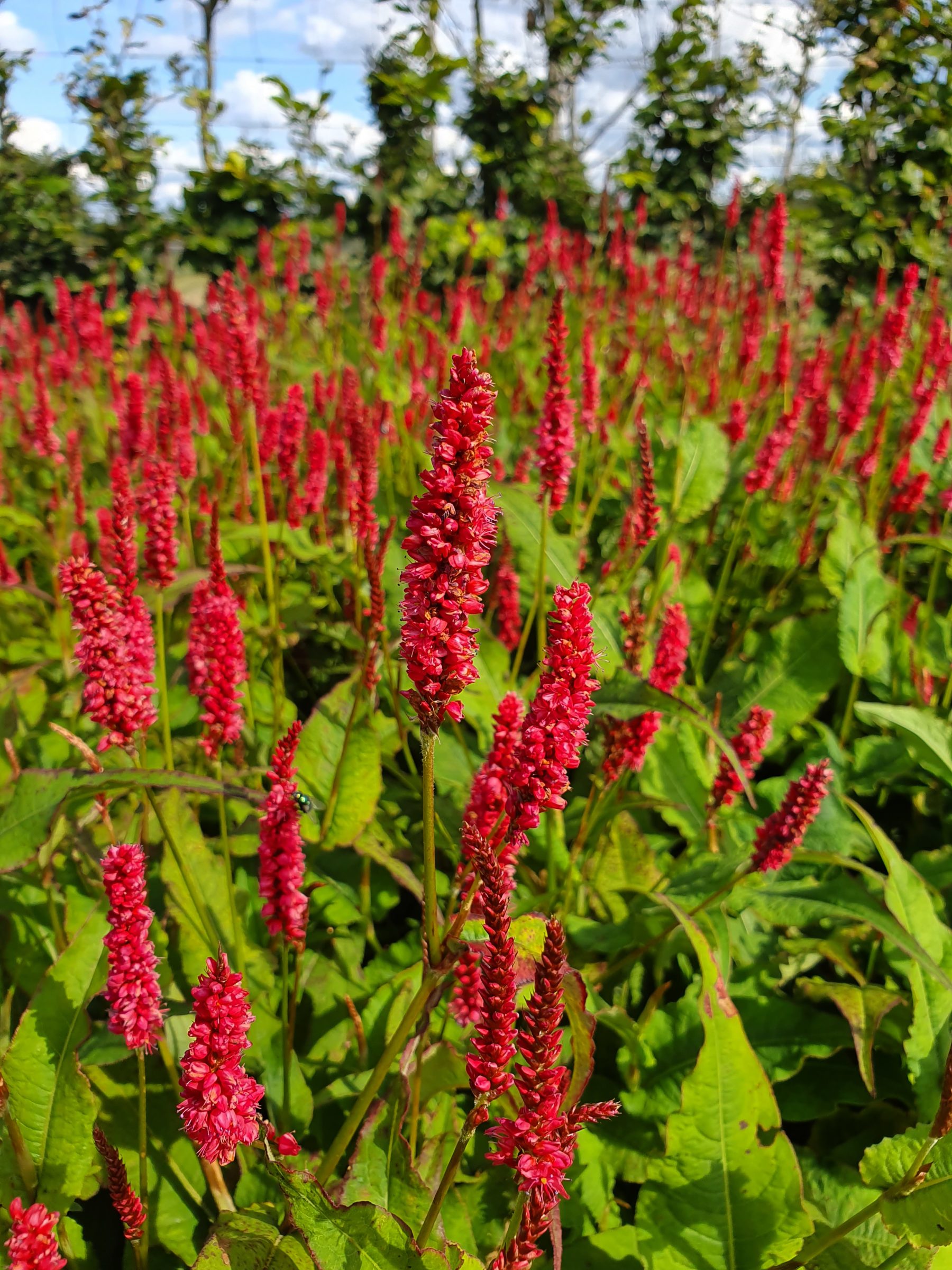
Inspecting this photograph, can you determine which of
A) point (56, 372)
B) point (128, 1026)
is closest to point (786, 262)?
point (56, 372)

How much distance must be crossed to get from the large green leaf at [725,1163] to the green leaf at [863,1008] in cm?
40

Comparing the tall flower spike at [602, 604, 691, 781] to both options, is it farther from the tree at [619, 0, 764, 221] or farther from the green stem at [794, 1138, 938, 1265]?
the tree at [619, 0, 764, 221]

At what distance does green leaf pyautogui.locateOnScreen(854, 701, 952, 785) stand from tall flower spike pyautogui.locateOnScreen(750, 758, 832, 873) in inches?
31.2

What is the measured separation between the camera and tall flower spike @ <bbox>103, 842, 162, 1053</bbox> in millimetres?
1111

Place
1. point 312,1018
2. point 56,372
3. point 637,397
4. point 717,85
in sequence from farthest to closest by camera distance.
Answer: point 717,85 → point 56,372 → point 637,397 → point 312,1018

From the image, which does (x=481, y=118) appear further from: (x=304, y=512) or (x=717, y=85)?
(x=304, y=512)

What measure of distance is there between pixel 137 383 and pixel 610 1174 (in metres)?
2.66

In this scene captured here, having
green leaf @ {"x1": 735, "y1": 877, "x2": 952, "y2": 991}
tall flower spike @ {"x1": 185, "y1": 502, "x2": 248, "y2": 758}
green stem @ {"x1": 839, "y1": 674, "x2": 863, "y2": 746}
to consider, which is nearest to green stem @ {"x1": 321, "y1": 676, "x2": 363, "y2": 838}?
tall flower spike @ {"x1": 185, "y1": 502, "x2": 248, "y2": 758}

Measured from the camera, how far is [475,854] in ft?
3.08

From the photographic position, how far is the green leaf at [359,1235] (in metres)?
1.08

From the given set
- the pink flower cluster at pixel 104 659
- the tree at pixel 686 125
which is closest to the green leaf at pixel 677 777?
the pink flower cluster at pixel 104 659

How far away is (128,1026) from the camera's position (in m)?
1.20

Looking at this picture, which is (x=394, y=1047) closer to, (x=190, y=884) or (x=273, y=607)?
(x=190, y=884)

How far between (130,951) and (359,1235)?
472mm
